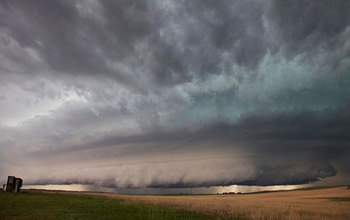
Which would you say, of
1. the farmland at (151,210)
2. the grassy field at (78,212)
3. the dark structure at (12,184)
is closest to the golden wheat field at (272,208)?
the farmland at (151,210)

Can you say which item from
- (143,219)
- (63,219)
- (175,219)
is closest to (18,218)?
(63,219)

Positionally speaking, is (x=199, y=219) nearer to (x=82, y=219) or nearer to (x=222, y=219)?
(x=222, y=219)

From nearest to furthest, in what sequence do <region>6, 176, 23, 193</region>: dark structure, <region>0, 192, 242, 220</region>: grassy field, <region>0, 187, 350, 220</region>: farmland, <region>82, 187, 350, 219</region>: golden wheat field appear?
1. <region>0, 192, 242, 220</region>: grassy field
2. <region>0, 187, 350, 220</region>: farmland
3. <region>82, 187, 350, 219</region>: golden wheat field
4. <region>6, 176, 23, 193</region>: dark structure

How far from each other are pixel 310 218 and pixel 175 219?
54.8ft

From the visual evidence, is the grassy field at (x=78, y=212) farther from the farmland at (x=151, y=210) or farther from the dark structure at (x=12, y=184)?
the dark structure at (x=12, y=184)

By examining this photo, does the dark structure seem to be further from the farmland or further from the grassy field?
the grassy field

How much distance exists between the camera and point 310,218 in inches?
1240

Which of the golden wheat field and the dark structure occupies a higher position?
the dark structure

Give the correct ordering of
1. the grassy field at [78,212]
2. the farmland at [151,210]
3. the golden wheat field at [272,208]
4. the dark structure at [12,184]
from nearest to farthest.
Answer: the grassy field at [78,212], the farmland at [151,210], the golden wheat field at [272,208], the dark structure at [12,184]

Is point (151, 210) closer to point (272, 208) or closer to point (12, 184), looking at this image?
point (272, 208)

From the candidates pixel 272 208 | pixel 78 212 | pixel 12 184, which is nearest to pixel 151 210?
pixel 78 212

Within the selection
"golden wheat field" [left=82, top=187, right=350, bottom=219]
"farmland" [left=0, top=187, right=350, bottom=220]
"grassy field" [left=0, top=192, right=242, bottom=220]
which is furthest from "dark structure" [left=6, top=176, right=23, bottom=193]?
"golden wheat field" [left=82, top=187, right=350, bottom=219]

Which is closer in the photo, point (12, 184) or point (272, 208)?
point (272, 208)

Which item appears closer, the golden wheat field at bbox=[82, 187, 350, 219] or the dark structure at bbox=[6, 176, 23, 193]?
the golden wheat field at bbox=[82, 187, 350, 219]
